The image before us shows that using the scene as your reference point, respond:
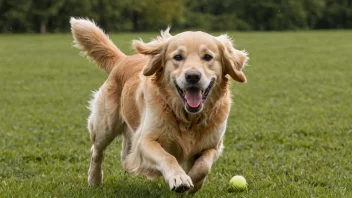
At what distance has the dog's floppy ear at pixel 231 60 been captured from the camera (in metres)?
5.27

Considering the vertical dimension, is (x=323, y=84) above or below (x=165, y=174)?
below

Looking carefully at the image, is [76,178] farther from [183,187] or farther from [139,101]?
[183,187]

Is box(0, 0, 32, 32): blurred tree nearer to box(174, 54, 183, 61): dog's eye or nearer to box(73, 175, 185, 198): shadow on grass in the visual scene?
box(73, 175, 185, 198): shadow on grass

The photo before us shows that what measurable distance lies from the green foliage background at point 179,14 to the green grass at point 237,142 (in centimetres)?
4514

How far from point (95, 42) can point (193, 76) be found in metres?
2.42

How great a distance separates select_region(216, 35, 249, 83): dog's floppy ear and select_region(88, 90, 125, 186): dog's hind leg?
1540 millimetres

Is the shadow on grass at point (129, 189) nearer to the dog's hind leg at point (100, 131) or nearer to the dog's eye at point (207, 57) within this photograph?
the dog's hind leg at point (100, 131)

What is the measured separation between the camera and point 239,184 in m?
5.59

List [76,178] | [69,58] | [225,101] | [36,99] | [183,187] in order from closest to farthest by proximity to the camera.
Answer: [183,187] → [225,101] → [76,178] → [36,99] → [69,58]

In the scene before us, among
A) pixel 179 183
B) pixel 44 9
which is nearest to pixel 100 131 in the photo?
pixel 179 183

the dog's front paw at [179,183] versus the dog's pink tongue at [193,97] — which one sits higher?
the dog's pink tongue at [193,97]

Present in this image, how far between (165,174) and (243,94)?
31.7 ft

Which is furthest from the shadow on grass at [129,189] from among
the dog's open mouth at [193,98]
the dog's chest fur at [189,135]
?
the dog's open mouth at [193,98]

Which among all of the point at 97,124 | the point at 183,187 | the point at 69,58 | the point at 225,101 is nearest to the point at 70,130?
the point at 97,124
